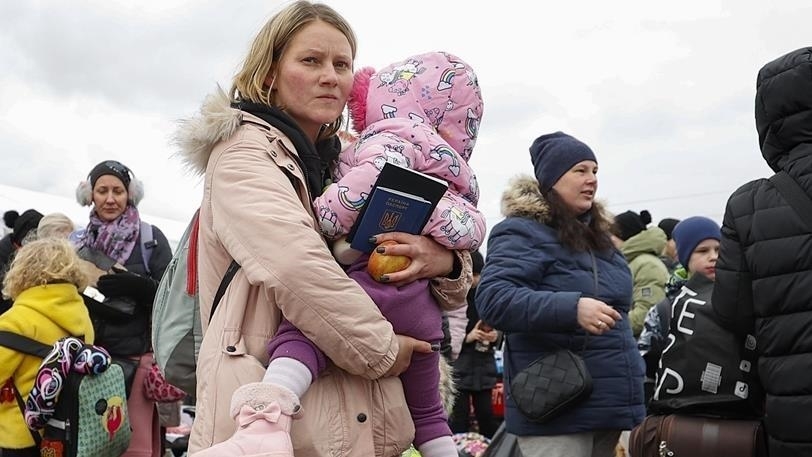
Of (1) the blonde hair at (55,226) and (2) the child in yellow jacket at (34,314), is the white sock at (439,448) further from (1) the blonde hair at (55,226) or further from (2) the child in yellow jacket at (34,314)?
(1) the blonde hair at (55,226)

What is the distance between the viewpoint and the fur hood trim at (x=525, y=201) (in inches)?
154

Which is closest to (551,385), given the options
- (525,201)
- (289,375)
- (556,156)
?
(525,201)

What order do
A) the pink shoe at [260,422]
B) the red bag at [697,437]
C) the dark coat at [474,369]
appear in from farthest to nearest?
1. the dark coat at [474,369]
2. the red bag at [697,437]
3. the pink shoe at [260,422]

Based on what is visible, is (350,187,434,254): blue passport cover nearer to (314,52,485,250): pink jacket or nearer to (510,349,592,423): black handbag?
(314,52,485,250): pink jacket

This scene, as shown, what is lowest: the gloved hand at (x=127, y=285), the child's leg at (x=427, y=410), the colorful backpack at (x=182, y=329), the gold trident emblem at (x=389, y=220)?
the gloved hand at (x=127, y=285)

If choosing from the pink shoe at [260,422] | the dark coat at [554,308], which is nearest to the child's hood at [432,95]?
the pink shoe at [260,422]

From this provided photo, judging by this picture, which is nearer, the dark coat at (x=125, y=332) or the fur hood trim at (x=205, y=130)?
the fur hood trim at (x=205, y=130)

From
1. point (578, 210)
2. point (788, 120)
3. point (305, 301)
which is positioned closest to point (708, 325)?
point (788, 120)

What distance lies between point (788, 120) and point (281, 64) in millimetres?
1770

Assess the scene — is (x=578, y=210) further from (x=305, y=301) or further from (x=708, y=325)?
(x=305, y=301)

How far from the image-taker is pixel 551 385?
3594 millimetres

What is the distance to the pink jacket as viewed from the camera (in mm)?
2004

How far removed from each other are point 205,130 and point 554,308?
Answer: 1.97 meters

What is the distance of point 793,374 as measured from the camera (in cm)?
271
